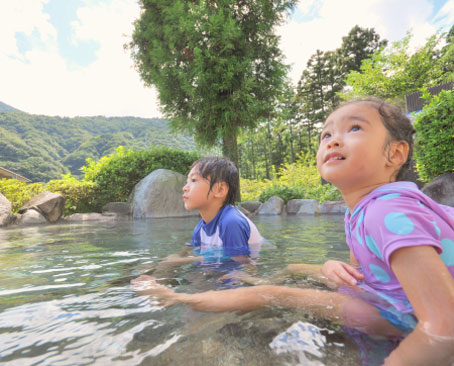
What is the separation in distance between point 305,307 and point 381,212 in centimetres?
64

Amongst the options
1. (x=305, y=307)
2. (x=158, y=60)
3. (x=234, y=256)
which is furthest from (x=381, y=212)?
(x=158, y=60)

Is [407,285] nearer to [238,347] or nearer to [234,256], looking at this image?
[238,347]

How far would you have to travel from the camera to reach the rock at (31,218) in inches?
316

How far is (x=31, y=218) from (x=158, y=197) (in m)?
4.00

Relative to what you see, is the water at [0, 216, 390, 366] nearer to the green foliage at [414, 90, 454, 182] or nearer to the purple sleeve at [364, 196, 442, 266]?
the purple sleeve at [364, 196, 442, 266]

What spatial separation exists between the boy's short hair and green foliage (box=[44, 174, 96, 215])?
9092mm

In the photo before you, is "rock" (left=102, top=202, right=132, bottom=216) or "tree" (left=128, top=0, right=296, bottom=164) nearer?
"rock" (left=102, top=202, right=132, bottom=216)

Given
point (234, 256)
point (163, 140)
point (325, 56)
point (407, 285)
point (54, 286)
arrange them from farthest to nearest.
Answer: point (163, 140) → point (325, 56) → point (234, 256) → point (54, 286) → point (407, 285)

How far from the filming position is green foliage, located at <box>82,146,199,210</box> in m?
11.1

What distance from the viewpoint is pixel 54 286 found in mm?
1955

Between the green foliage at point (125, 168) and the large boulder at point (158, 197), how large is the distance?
76cm

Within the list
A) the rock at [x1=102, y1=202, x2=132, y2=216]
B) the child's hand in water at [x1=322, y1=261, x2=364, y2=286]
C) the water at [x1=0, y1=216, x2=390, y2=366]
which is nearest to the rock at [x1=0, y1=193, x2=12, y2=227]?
the rock at [x1=102, y1=202, x2=132, y2=216]

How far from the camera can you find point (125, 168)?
37.5 ft

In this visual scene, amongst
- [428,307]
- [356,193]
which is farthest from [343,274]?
[428,307]
